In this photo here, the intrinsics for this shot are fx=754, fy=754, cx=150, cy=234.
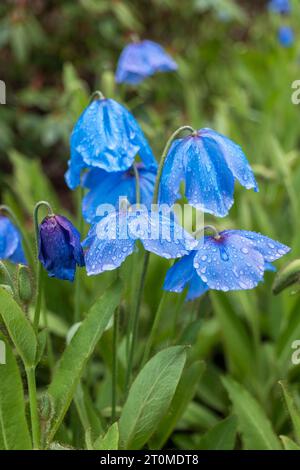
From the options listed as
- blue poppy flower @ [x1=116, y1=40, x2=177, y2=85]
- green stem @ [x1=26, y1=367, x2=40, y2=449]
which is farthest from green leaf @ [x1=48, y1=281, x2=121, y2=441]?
blue poppy flower @ [x1=116, y1=40, x2=177, y2=85]

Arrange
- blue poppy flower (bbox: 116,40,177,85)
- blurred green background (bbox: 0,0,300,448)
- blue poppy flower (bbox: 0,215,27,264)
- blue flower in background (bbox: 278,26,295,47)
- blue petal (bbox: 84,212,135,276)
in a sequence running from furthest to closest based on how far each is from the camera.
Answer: blue flower in background (bbox: 278,26,295,47) < blue poppy flower (bbox: 116,40,177,85) < blurred green background (bbox: 0,0,300,448) < blue poppy flower (bbox: 0,215,27,264) < blue petal (bbox: 84,212,135,276)

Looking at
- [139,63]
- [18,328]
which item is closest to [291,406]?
[18,328]

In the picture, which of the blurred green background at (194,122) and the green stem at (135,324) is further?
the blurred green background at (194,122)

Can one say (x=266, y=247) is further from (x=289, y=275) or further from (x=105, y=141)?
(x=105, y=141)

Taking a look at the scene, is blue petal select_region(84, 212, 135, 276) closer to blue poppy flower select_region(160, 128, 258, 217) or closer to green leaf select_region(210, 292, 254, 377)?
blue poppy flower select_region(160, 128, 258, 217)

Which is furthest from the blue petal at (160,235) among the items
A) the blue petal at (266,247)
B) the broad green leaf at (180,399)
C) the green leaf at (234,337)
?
the green leaf at (234,337)

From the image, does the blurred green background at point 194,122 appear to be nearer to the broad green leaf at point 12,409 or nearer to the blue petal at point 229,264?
the blue petal at point 229,264

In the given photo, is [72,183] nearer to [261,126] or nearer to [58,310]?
[58,310]
